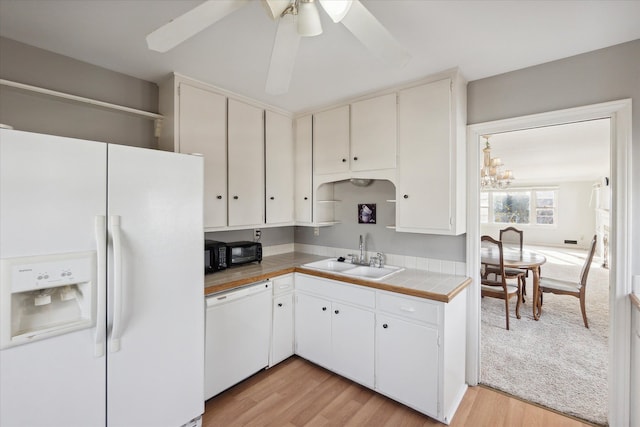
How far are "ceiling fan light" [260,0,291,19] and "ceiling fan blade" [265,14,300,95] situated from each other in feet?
0.15

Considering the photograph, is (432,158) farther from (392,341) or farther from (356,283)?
(392,341)

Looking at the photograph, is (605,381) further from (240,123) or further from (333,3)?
(240,123)

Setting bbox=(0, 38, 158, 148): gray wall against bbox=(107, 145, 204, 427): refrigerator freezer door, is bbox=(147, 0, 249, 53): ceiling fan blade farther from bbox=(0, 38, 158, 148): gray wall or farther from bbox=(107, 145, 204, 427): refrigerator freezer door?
bbox=(0, 38, 158, 148): gray wall

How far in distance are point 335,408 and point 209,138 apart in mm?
2319

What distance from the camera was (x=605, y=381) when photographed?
95.0 inches

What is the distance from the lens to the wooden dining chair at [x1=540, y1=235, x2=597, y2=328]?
11.2 feet

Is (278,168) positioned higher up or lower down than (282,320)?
higher up

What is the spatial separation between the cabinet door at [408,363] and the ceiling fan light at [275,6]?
196cm

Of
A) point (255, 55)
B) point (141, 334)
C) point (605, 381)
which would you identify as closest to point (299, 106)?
point (255, 55)

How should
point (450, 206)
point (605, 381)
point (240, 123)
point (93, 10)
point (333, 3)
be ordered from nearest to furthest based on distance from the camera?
1. point (333, 3)
2. point (93, 10)
3. point (450, 206)
4. point (605, 381)
5. point (240, 123)

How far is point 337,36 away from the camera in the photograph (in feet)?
5.66

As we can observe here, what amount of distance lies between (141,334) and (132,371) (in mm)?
192

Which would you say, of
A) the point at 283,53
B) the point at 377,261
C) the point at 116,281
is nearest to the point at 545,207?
the point at 377,261

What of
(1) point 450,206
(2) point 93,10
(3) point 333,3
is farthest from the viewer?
(1) point 450,206
